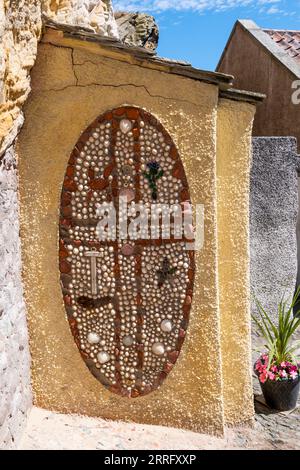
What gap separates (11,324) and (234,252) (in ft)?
6.17

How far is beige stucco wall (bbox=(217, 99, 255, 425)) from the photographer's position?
3.89 meters

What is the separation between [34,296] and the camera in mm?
3746

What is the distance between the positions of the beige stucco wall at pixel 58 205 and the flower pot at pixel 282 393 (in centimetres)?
89

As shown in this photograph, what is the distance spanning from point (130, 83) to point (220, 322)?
6.82 feet

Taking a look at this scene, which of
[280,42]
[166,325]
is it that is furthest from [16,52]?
[280,42]

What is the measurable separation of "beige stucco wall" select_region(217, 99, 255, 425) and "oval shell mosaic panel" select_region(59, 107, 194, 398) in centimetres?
41

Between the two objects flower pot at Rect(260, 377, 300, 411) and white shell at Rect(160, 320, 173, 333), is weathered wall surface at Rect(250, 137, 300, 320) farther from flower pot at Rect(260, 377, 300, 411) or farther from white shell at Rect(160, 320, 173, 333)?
white shell at Rect(160, 320, 173, 333)

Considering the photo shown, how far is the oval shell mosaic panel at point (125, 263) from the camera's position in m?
3.62

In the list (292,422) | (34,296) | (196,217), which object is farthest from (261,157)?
(34,296)

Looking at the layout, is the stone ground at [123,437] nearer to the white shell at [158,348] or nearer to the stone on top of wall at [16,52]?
the white shell at [158,348]

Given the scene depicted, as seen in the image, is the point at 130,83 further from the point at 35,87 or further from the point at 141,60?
the point at 35,87

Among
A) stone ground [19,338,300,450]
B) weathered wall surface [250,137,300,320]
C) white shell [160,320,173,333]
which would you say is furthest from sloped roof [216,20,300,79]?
stone ground [19,338,300,450]

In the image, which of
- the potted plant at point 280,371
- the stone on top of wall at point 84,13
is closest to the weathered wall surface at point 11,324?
the stone on top of wall at point 84,13

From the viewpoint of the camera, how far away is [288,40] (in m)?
8.62
